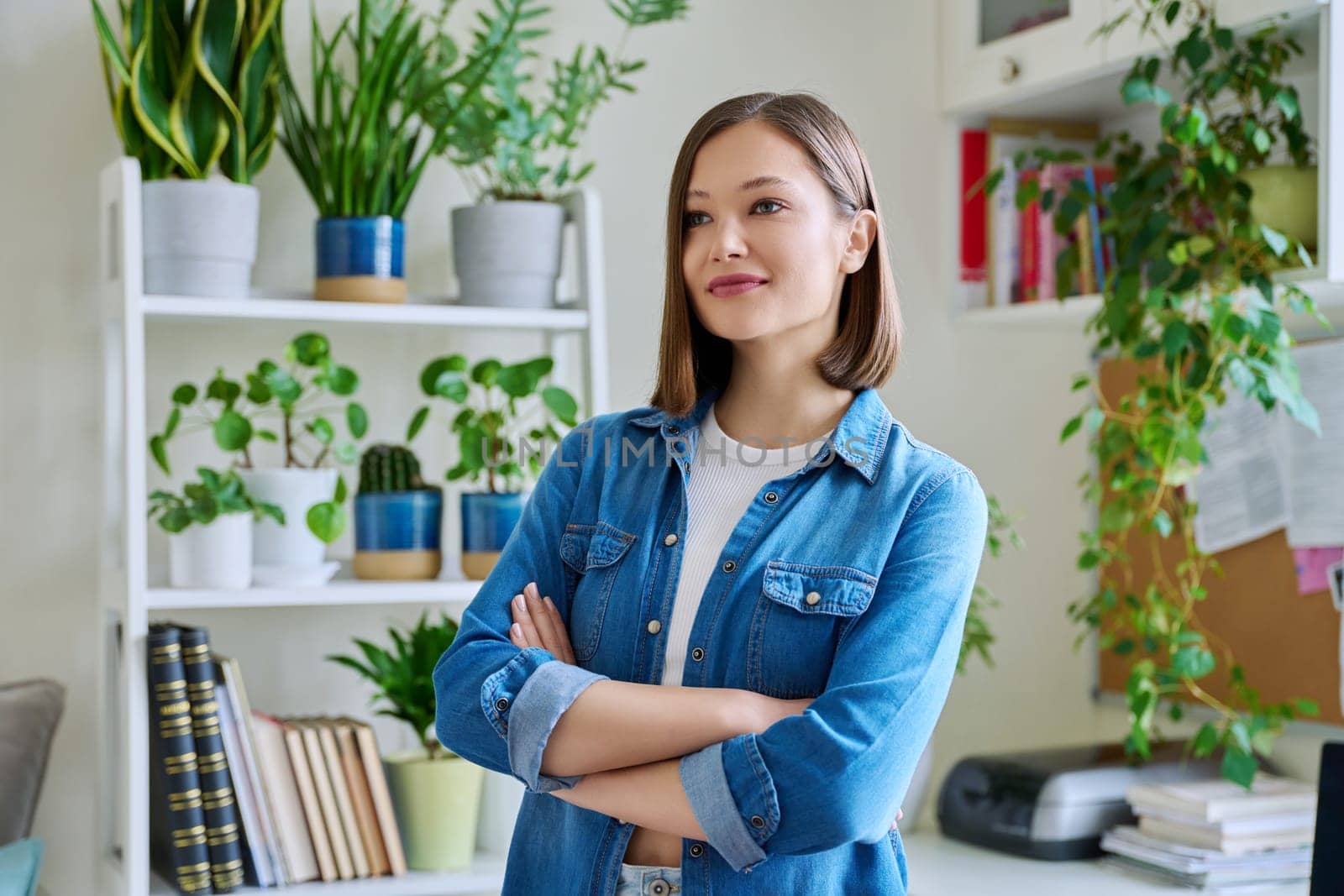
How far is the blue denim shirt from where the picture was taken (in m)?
1.07

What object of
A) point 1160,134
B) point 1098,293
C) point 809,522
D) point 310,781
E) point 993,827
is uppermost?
point 1160,134

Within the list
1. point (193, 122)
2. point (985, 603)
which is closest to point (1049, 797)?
point (985, 603)

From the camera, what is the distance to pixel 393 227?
1.94m

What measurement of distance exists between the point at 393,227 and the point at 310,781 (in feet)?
2.44

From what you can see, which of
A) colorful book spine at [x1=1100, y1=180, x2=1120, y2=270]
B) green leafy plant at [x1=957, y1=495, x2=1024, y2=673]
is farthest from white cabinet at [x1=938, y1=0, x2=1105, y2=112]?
green leafy plant at [x1=957, y1=495, x2=1024, y2=673]

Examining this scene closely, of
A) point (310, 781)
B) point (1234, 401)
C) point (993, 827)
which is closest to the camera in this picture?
point (310, 781)

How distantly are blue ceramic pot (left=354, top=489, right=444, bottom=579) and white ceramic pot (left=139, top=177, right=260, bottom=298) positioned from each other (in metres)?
0.34

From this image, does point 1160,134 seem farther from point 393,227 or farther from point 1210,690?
point 393,227

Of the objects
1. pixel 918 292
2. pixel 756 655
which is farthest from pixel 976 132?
pixel 756 655

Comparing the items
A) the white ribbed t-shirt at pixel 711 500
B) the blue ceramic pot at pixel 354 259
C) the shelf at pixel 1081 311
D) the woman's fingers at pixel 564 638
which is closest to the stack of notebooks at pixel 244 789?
the blue ceramic pot at pixel 354 259

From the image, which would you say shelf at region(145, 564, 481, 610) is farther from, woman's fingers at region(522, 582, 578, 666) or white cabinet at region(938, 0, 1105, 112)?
white cabinet at region(938, 0, 1105, 112)

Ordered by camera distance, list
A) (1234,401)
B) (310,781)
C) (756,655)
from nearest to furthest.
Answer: (756,655)
(310,781)
(1234,401)

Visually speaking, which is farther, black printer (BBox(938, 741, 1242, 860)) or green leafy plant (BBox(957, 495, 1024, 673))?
green leafy plant (BBox(957, 495, 1024, 673))

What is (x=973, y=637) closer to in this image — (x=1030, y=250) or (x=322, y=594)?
(x=1030, y=250)
